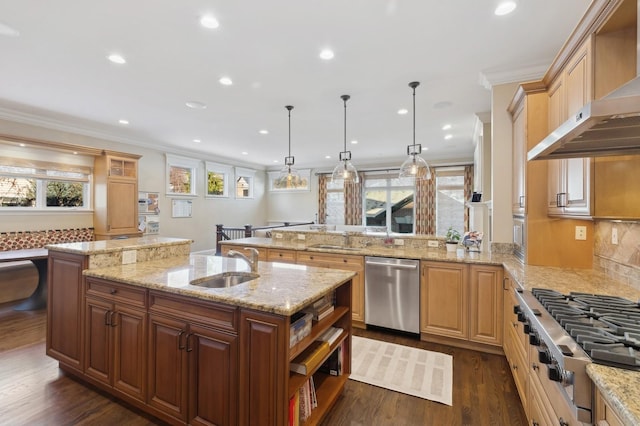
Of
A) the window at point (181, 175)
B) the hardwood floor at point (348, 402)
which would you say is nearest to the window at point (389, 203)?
the window at point (181, 175)

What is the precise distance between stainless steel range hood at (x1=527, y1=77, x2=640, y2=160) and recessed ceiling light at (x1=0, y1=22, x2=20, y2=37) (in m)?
3.83

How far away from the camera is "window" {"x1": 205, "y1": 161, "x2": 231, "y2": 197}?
808cm

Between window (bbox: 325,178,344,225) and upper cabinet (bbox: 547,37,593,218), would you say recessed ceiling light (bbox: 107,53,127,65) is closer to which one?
upper cabinet (bbox: 547,37,593,218)

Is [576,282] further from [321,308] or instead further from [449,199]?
[449,199]

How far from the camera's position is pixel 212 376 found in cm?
169

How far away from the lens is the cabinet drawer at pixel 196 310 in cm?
164

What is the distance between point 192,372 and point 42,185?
521 cm

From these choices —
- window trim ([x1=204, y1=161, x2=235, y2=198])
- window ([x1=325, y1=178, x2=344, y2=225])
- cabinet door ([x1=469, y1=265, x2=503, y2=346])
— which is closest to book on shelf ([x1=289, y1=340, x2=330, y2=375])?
cabinet door ([x1=469, y1=265, x2=503, y2=346])

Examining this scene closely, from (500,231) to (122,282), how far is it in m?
3.59

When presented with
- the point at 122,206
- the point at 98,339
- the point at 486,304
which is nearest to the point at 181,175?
the point at 122,206

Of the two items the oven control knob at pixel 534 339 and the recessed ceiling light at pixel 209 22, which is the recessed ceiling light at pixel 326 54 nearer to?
the recessed ceiling light at pixel 209 22

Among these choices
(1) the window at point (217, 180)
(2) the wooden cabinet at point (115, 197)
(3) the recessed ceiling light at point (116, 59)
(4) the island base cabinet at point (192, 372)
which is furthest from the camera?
(1) the window at point (217, 180)

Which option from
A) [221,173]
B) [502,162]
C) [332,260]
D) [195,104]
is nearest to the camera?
[502,162]

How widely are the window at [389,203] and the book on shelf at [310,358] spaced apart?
6916mm
